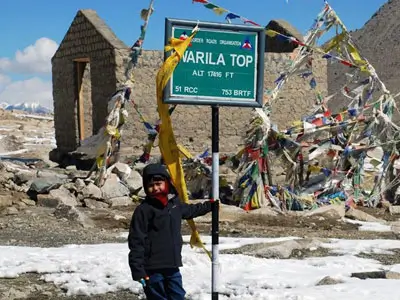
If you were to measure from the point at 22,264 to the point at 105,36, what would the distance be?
9.76 metres

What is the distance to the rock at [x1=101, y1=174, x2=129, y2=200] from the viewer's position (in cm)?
1298

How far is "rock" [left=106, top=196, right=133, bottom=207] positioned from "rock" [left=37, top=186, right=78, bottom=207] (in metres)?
0.66

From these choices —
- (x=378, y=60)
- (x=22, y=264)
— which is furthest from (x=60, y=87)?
(x=378, y=60)

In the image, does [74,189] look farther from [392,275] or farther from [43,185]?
[392,275]

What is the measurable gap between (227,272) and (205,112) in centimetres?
1014

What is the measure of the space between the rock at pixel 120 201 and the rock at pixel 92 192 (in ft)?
0.72

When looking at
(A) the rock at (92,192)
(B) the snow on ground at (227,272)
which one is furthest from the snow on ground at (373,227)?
(A) the rock at (92,192)

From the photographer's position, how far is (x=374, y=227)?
1060cm

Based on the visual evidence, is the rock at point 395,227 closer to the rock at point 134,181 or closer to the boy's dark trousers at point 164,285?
the rock at point 134,181

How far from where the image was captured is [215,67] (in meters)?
4.83

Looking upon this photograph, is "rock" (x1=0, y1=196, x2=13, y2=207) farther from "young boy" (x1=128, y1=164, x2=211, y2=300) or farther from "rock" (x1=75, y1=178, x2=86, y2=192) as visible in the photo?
"young boy" (x1=128, y1=164, x2=211, y2=300)

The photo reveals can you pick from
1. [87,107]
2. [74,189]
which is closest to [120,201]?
[74,189]

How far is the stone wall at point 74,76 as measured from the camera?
16.1 metres

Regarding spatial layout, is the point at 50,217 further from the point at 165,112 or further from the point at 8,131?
the point at 8,131
